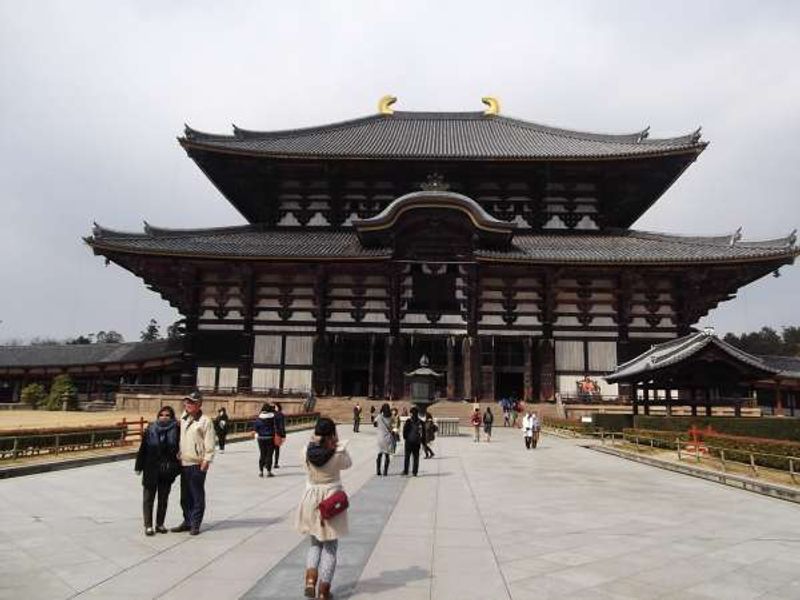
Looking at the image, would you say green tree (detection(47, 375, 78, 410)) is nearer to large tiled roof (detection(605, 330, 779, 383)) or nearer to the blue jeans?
large tiled roof (detection(605, 330, 779, 383))

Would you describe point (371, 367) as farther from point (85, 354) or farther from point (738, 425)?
point (85, 354)

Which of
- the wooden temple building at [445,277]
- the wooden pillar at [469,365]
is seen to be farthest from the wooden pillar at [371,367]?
the wooden pillar at [469,365]

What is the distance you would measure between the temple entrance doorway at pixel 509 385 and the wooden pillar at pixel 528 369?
83.9 inches

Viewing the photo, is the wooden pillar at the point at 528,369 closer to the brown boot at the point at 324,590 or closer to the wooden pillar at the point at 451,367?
the wooden pillar at the point at 451,367

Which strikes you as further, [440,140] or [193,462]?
[440,140]

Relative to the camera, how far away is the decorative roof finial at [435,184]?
3495cm

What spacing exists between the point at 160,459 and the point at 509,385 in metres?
31.1

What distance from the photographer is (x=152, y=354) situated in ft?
131

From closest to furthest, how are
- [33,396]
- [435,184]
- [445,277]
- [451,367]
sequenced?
[451,367] < [435,184] < [445,277] < [33,396]

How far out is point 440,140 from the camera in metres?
43.2

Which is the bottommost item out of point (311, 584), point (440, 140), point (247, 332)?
point (311, 584)

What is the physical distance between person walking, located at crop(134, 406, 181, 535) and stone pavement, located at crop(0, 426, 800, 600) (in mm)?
550

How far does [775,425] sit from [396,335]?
19862mm

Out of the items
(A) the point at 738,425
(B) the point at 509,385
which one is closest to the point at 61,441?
(A) the point at 738,425
